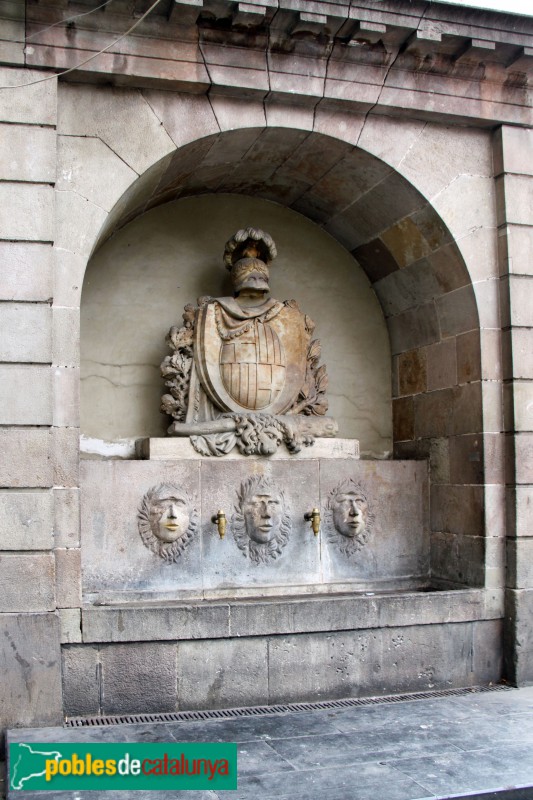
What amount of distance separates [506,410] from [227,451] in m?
2.29

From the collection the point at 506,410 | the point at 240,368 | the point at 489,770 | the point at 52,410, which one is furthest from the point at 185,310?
the point at 489,770

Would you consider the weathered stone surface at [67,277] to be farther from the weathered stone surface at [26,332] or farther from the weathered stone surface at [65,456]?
the weathered stone surface at [65,456]

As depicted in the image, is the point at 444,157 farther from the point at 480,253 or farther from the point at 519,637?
the point at 519,637

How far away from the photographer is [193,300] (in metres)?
7.92

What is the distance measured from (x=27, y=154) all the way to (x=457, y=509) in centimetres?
442

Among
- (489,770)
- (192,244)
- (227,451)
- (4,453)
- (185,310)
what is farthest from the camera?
(192,244)

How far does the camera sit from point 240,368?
23.8 feet

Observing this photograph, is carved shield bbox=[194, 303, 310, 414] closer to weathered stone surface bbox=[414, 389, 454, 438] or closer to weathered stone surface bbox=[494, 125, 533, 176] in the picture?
weathered stone surface bbox=[414, 389, 454, 438]

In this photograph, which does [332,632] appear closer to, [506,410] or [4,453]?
[506,410]

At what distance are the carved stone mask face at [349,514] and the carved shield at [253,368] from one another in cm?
103


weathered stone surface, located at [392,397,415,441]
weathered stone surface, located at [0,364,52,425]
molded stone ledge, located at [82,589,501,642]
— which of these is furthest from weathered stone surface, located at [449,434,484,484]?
weathered stone surface, located at [0,364,52,425]

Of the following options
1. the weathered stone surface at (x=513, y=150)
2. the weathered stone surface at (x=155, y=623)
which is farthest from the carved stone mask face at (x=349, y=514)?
the weathered stone surface at (x=513, y=150)

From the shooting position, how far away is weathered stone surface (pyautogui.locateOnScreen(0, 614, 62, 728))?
18.5ft

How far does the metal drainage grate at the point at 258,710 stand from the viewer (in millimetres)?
5871
